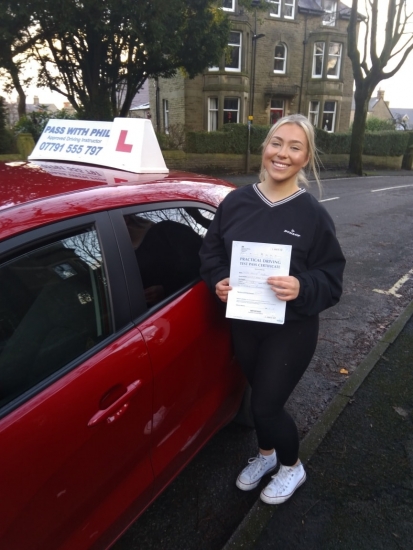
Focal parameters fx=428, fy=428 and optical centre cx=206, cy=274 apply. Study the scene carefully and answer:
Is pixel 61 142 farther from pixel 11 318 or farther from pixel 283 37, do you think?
pixel 283 37

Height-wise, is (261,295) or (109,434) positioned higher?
(261,295)

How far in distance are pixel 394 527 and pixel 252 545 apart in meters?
0.72

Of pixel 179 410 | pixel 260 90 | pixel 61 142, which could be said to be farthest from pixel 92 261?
pixel 260 90

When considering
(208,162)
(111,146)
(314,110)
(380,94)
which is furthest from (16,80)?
(380,94)

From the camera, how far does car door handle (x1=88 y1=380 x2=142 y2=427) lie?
1436mm

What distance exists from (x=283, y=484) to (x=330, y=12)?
107 feet

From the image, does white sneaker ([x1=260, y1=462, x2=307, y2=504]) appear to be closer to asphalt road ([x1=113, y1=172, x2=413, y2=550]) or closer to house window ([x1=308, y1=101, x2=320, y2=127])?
asphalt road ([x1=113, y1=172, x2=413, y2=550])

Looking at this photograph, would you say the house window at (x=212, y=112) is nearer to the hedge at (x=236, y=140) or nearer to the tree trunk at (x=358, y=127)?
the hedge at (x=236, y=140)

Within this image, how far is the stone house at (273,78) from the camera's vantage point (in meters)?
24.8

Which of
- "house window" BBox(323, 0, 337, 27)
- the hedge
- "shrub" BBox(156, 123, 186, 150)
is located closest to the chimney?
"house window" BBox(323, 0, 337, 27)

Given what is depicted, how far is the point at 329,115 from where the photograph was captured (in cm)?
2933

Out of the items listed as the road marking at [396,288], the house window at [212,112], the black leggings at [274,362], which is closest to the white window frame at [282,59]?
the house window at [212,112]

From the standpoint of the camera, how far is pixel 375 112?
5597 cm

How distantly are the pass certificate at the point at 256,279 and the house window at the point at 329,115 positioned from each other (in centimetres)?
3004
